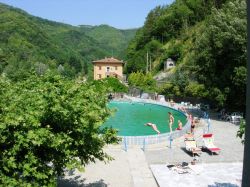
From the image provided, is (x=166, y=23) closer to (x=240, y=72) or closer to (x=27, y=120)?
(x=240, y=72)

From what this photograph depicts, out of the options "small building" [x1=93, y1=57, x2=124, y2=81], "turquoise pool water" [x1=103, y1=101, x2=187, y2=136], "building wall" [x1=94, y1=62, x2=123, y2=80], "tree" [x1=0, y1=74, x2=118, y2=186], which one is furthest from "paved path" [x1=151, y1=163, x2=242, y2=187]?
"building wall" [x1=94, y1=62, x2=123, y2=80]

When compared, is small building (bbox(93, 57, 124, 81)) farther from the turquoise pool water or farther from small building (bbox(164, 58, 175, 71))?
the turquoise pool water

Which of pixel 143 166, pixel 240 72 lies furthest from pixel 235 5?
pixel 143 166

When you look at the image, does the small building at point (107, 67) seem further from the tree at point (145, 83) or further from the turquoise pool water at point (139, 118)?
the turquoise pool water at point (139, 118)

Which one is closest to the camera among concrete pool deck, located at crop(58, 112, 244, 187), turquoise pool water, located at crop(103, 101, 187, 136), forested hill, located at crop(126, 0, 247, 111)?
concrete pool deck, located at crop(58, 112, 244, 187)

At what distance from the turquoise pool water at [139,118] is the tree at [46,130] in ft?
49.6

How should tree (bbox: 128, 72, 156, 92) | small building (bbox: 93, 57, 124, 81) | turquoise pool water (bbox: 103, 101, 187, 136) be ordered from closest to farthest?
1. turquoise pool water (bbox: 103, 101, 187, 136)
2. tree (bbox: 128, 72, 156, 92)
3. small building (bbox: 93, 57, 124, 81)

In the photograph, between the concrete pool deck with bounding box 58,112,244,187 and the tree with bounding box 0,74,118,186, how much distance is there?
392cm

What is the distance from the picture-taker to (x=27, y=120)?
6852 millimetres

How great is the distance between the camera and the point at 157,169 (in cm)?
1347

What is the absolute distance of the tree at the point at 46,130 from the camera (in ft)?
22.7

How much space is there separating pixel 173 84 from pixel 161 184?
98.2 ft

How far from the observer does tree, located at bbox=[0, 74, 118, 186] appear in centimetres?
693

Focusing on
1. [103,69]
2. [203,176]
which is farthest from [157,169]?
[103,69]
